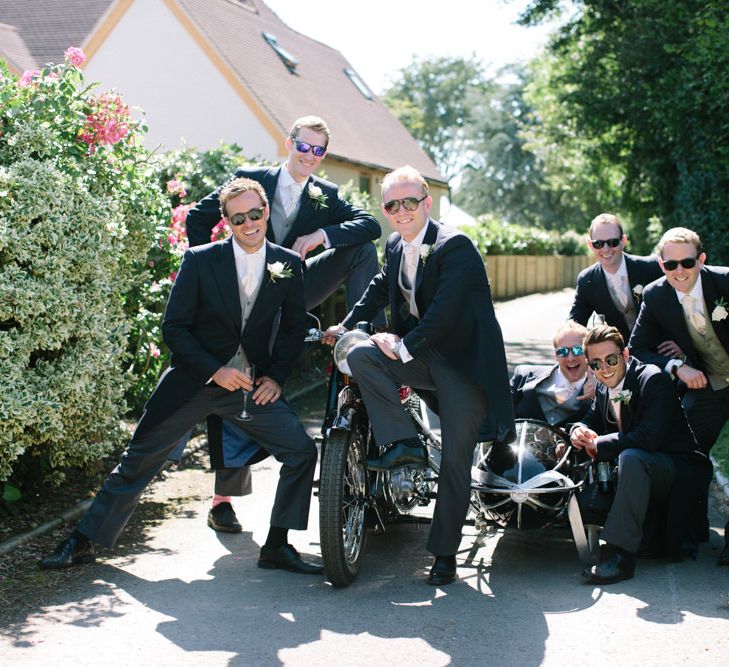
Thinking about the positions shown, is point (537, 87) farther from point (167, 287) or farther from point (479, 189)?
point (479, 189)

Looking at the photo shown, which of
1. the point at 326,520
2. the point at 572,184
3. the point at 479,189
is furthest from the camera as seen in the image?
the point at 479,189

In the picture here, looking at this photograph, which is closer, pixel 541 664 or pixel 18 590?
pixel 541 664

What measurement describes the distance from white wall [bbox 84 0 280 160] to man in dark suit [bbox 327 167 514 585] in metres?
21.7

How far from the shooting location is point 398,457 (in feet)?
19.6

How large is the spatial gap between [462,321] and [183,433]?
176 cm

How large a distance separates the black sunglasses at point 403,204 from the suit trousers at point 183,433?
52.9 inches

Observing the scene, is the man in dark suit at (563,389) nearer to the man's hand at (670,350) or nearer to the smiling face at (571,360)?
the smiling face at (571,360)

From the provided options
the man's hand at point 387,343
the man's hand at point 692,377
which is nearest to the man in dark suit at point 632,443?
the man's hand at point 692,377

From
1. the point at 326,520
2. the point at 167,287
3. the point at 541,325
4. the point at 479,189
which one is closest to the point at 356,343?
the point at 326,520

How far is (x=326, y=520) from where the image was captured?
5484 mm

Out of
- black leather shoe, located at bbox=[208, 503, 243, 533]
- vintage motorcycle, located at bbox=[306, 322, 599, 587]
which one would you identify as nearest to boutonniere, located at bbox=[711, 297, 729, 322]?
vintage motorcycle, located at bbox=[306, 322, 599, 587]

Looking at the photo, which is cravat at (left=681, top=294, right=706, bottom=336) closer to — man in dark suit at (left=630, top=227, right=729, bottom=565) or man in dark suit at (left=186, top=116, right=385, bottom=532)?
man in dark suit at (left=630, top=227, right=729, bottom=565)

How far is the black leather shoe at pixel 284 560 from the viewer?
19.7 ft

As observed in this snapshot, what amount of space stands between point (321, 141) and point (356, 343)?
172 cm
